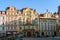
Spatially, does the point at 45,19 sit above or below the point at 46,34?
above

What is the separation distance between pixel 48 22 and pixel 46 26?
1060mm

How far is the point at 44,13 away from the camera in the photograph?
49.5 metres

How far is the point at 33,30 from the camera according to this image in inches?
1897

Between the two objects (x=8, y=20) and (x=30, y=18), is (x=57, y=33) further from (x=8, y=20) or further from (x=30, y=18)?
(x=8, y=20)

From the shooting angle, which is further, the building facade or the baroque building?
the building facade

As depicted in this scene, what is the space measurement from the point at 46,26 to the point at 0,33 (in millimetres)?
10438

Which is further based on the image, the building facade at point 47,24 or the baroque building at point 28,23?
the building facade at point 47,24

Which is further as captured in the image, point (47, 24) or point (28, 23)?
point (47, 24)

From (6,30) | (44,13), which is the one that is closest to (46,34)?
(44,13)

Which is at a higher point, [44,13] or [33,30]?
[44,13]

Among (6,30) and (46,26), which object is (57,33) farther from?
(6,30)

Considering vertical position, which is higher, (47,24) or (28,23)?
(28,23)

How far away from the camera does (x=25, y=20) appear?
1907 inches

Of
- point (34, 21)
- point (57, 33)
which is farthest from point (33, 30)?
point (57, 33)
